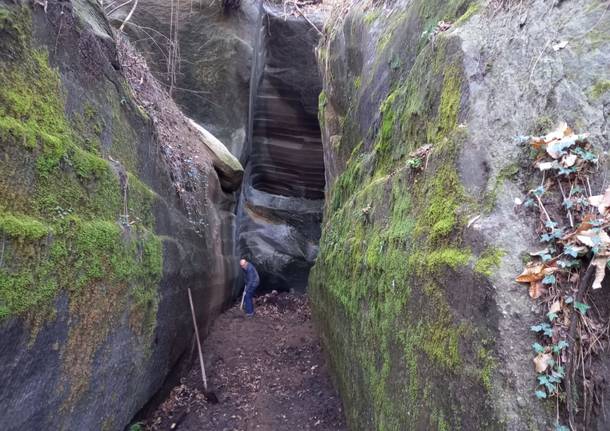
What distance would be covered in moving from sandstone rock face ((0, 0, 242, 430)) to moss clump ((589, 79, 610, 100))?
336cm

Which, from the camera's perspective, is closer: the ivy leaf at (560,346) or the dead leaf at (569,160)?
the ivy leaf at (560,346)

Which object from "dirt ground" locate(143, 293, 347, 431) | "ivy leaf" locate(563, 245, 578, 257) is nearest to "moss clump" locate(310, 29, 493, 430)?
"ivy leaf" locate(563, 245, 578, 257)

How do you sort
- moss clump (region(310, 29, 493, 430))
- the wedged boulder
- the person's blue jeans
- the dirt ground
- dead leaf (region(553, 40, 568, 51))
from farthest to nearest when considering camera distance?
1. the person's blue jeans
2. the wedged boulder
3. the dirt ground
4. dead leaf (region(553, 40, 568, 51))
5. moss clump (region(310, 29, 493, 430))

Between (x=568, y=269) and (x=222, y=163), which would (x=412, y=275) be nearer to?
(x=568, y=269)

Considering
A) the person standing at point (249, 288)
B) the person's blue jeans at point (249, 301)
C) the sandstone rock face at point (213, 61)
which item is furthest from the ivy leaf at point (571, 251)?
the sandstone rock face at point (213, 61)

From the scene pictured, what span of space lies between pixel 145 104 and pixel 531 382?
5.54m

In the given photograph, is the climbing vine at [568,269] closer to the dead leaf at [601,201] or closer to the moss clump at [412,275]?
the dead leaf at [601,201]

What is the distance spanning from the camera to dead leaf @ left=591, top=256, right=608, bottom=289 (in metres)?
1.88

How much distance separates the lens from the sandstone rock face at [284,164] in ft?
43.6

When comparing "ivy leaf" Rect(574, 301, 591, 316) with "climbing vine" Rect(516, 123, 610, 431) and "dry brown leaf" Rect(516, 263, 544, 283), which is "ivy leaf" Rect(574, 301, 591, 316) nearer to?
"climbing vine" Rect(516, 123, 610, 431)

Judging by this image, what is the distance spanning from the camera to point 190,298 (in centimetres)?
636

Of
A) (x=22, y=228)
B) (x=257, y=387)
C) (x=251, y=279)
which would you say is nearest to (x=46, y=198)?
(x=22, y=228)

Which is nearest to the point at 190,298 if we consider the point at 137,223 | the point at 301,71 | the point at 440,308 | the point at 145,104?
the point at 137,223

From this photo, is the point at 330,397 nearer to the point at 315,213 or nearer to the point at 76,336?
the point at 76,336
